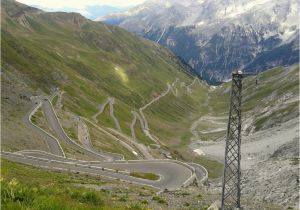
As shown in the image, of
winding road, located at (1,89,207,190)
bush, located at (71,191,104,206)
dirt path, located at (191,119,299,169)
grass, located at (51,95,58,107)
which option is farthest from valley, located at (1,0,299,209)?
bush, located at (71,191,104,206)

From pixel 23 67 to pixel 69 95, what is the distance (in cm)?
2294

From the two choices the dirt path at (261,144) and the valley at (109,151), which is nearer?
the valley at (109,151)

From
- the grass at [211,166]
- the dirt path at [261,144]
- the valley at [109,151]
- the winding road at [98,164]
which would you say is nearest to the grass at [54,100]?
the valley at [109,151]

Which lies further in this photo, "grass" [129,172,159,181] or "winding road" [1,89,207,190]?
"grass" [129,172,159,181]

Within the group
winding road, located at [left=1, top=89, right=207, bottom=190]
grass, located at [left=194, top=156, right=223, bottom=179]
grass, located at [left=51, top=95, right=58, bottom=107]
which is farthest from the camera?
grass, located at [left=51, top=95, right=58, bottom=107]

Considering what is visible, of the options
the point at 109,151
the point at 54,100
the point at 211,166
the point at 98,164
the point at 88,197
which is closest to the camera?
the point at 88,197

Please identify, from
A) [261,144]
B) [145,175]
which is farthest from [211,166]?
[145,175]

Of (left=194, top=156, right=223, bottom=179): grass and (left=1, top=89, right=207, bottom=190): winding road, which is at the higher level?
(left=194, top=156, right=223, bottom=179): grass

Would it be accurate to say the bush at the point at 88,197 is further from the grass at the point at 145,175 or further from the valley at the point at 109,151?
the grass at the point at 145,175

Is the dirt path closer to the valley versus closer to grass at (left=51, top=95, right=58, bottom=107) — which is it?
the valley

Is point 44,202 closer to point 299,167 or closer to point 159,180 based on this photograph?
point 299,167

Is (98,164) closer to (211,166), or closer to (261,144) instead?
(211,166)

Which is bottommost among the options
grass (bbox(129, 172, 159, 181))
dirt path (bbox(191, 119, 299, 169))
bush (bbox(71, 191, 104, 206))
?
bush (bbox(71, 191, 104, 206))

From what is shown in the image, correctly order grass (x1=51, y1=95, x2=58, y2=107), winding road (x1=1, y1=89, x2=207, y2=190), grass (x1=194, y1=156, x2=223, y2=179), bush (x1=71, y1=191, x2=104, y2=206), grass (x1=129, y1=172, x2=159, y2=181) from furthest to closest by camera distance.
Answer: grass (x1=51, y1=95, x2=58, y2=107)
grass (x1=194, y1=156, x2=223, y2=179)
grass (x1=129, y1=172, x2=159, y2=181)
winding road (x1=1, y1=89, x2=207, y2=190)
bush (x1=71, y1=191, x2=104, y2=206)
